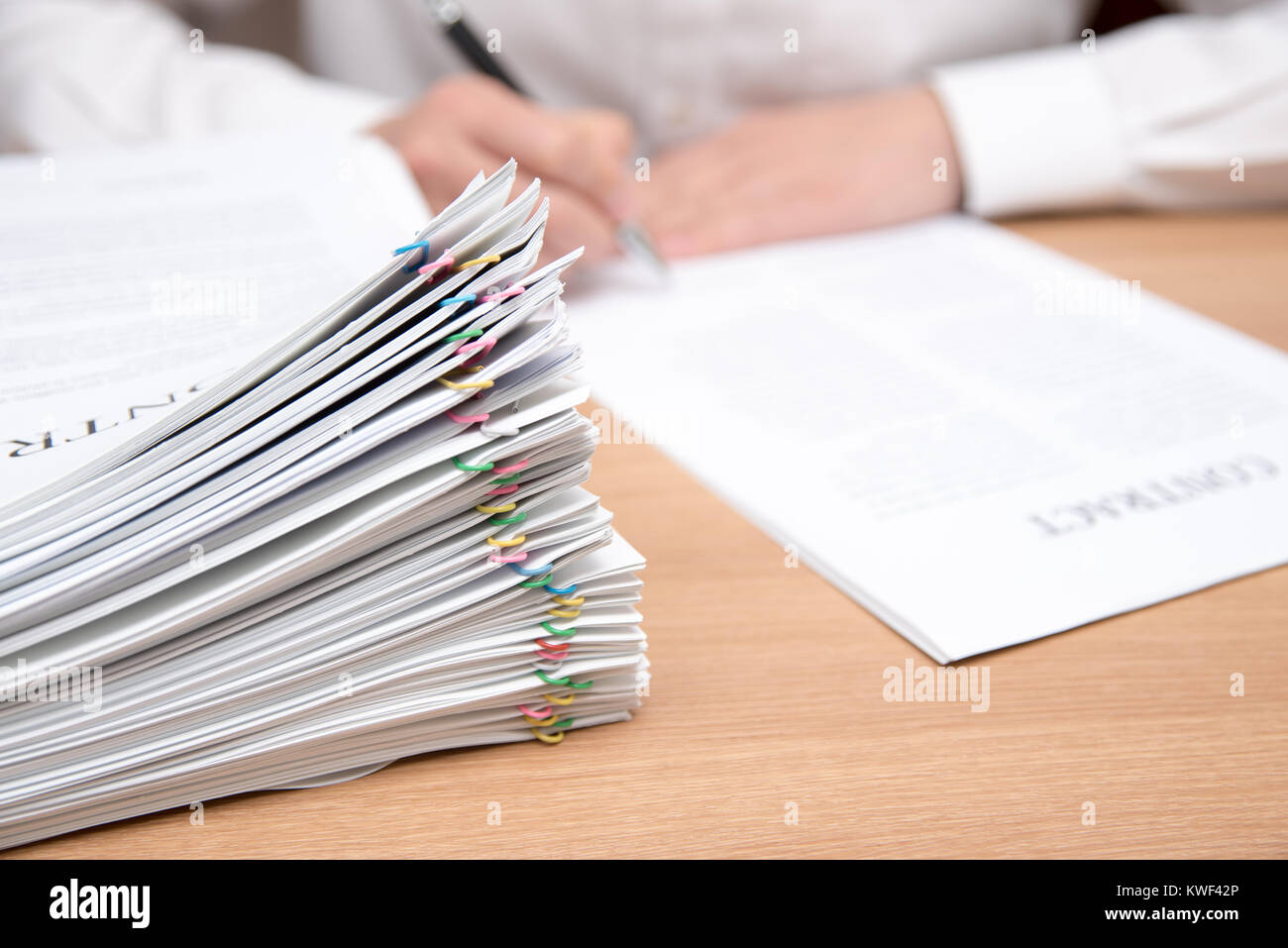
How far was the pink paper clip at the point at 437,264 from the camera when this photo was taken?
0.33 m

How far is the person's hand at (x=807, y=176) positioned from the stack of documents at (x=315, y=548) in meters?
0.53

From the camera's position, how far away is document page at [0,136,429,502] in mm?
386

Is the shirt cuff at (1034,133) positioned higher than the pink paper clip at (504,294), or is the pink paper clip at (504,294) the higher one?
the shirt cuff at (1034,133)

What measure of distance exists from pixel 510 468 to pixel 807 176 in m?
0.64

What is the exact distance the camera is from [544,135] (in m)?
0.77

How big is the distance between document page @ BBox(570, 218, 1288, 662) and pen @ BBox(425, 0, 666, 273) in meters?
0.03

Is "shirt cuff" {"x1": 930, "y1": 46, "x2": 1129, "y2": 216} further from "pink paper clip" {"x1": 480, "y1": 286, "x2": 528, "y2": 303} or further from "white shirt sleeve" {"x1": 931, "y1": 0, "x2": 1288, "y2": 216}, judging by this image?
"pink paper clip" {"x1": 480, "y1": 286, "x2": 528, "y2": 303}

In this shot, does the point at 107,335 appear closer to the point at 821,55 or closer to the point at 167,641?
the point at 167,641
